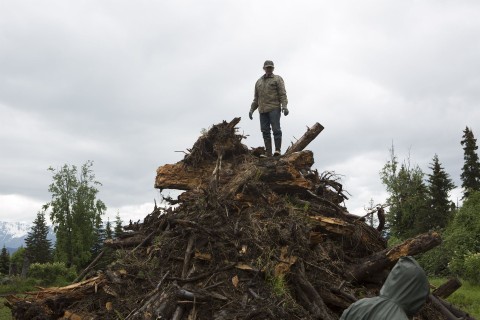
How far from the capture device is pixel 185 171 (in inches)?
357

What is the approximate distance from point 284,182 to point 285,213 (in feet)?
2.69

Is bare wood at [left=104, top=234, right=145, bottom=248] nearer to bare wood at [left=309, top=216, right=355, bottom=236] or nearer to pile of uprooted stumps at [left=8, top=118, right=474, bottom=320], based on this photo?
pile of uprooted stumps at [left=8, top=118, right=474, bottom=320]

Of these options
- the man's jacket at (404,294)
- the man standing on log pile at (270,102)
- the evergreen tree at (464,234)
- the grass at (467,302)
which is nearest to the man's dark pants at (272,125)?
the man standing on log pile at (270,102)

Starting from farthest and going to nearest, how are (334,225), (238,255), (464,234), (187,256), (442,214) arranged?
1. (442,214)
2. (464,234)
3. (334,225)
4. (187,256)
5. (238,255)

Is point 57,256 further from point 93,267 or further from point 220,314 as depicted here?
point 220,314

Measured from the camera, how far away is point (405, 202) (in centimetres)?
3281

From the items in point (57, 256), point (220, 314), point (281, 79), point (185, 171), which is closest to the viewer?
point (220, 314)

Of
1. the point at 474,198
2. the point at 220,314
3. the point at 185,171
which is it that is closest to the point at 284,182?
the point at 185,171

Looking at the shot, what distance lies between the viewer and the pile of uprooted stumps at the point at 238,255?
6.06 metres

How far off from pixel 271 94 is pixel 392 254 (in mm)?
4701

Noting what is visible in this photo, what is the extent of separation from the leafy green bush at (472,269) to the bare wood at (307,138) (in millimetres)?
11272

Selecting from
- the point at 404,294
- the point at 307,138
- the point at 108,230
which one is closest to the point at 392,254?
the point at 307,138

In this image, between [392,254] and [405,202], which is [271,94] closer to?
[392,254]

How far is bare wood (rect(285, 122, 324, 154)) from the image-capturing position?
9984 millimetres
